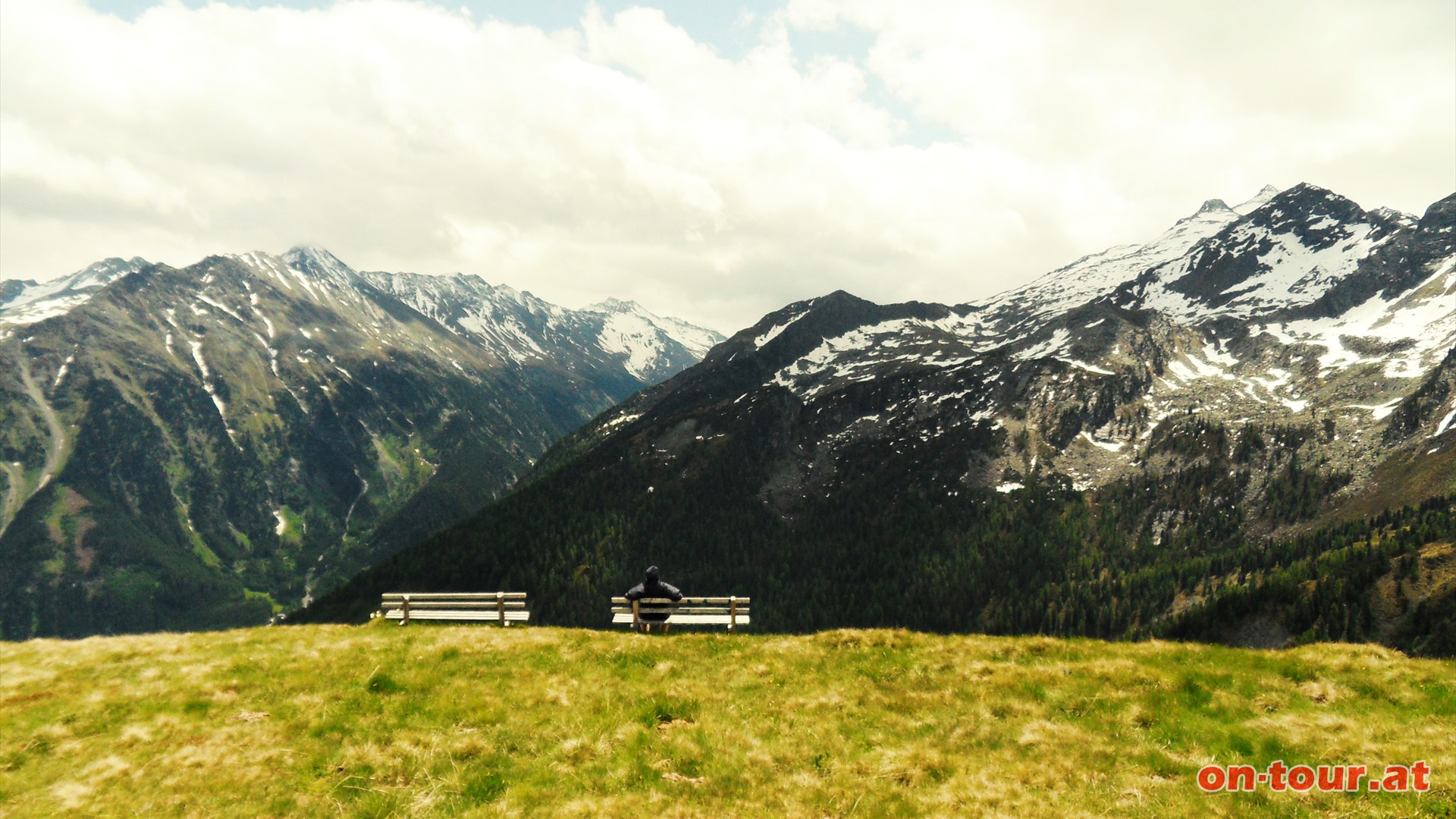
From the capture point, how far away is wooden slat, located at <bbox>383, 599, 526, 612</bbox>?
32594 millimetres

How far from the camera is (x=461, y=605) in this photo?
110ft

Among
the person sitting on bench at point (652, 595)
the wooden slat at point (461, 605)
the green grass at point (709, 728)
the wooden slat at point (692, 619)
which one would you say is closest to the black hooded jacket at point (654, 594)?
the person sitting on bench at point (652, 595)

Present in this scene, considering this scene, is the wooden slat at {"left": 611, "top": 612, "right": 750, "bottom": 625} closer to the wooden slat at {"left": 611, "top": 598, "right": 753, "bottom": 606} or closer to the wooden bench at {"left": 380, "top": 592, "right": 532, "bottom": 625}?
the wooden slat at {"left": 611, "top": 598, "right": 753, "bottom": 606}

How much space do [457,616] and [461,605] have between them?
1.24m

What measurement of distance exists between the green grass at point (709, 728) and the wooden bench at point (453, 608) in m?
6.78

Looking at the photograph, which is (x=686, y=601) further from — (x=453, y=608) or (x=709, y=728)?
(x=709, y=728)

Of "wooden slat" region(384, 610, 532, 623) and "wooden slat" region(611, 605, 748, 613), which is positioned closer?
"wooden slat" region(611, 605, 748, 613)

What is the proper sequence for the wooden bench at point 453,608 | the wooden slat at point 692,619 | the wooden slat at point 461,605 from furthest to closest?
the wooden slat at point 461,605, the wooden bench at point 453,608, the wooden slat at point 692,619

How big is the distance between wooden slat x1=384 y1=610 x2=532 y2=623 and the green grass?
6.78 m

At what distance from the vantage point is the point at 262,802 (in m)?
14.1

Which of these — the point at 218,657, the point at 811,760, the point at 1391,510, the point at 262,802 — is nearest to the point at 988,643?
the point at 811,760

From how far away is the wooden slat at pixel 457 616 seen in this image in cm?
3209

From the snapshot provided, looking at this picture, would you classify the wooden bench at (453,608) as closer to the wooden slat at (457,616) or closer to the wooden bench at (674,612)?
the wooden slat at (457,616)

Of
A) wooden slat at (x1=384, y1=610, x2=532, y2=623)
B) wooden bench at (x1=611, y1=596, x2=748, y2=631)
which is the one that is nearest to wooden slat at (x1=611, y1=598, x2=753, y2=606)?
wooden bench at (x1=611, y1=596, x2=748, y2=631)
